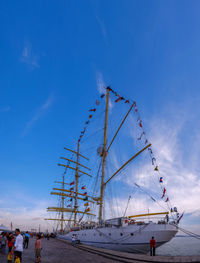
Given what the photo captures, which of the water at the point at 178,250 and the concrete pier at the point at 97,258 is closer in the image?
the concrete pier at the point at 97,258

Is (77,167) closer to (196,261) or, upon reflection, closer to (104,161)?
(104,161)

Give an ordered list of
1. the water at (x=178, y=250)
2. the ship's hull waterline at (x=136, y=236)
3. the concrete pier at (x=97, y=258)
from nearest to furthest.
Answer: the concrete pier at (x=97, y=258) < the ship's hull waterline at (x=136, y=236) < the water at (x=178, y=250)

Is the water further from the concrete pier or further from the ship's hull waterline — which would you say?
the concrete pier

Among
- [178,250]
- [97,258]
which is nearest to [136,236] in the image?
[97,258]

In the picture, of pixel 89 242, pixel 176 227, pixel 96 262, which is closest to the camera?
pixel 96 262

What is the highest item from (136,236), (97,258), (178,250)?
(97,258)

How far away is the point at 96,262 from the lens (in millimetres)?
11359

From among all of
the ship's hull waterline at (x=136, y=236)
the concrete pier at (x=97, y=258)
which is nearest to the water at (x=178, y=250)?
the ship's hull waterline at (x=136, y=236)

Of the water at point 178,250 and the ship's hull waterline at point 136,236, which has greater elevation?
the ship's hull waterline at point 136,236

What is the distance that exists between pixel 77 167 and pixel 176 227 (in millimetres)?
42346

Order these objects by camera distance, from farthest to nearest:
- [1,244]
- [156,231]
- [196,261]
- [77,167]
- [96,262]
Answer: [77,167] → [156,231] → [1,244] → [96,262] → [196,261]

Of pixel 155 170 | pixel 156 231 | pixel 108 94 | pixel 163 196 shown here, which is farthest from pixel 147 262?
pixel 108 94

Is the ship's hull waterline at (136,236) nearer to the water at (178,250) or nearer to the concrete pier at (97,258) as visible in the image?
the concrete pier at (97,258)

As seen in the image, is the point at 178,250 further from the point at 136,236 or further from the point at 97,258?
the point at 97,258
